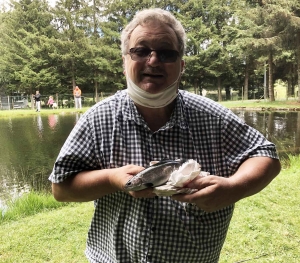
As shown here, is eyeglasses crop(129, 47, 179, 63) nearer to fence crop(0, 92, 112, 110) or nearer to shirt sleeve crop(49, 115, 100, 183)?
shirt sleeve crop(49, 115, 100, 183)

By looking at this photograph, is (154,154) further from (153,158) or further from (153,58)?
(153,58)

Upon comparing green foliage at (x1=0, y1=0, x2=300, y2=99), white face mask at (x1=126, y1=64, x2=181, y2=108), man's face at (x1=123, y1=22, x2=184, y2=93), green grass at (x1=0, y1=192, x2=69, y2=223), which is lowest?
green grass at (x1=0, y1=192, x2=69, y2=223)

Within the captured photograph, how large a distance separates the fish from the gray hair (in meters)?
0.59

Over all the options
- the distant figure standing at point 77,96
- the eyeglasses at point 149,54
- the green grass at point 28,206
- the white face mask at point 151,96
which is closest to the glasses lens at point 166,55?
the eyeglasses at point 149,54

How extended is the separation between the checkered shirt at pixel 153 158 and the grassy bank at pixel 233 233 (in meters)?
2.33

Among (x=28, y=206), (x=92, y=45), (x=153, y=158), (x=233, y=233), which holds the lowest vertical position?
(x=28, y=206)

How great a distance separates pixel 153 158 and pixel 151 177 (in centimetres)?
24

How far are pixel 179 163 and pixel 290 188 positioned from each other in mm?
4995

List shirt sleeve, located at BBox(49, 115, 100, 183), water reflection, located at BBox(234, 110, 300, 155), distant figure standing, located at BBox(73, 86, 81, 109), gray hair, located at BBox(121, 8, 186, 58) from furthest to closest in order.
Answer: distant figure standing, located at BBox(73, 86, 81, 109) → water reflection, located at BBox(234, 110, 300, 155) → gray hair, located at BBox(121, 8, 186, 58) → shirt sleeve, located at BBox(49, 115, 100, 183)

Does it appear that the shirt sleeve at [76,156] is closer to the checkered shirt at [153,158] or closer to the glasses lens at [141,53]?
the checkered shirt at [153,158]

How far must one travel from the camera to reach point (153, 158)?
4.71 feet

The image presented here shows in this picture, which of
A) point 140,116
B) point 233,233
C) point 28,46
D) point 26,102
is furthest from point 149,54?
point 28,46

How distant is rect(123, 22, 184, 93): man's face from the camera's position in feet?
4.75

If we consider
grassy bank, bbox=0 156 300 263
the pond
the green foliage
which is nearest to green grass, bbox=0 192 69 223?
grassy bank, bbox=0 156 300 263
